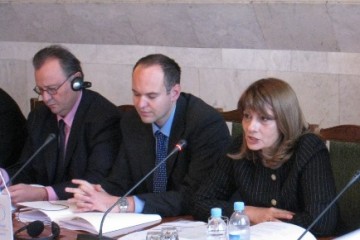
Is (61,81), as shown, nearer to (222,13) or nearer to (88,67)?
(222,13)

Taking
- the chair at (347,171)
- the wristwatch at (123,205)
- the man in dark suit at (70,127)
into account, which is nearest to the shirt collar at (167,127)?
the man in dark suit at (70,127)

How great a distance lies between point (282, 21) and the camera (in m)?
4.21

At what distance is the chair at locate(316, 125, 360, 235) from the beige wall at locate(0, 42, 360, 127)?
113 centimetres

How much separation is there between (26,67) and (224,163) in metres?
3.24

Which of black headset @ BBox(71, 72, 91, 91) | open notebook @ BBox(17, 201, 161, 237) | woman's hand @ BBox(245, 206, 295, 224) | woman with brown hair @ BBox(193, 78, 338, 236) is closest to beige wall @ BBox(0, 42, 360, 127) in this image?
black headset @ BBox(71, 72, 91, 91)

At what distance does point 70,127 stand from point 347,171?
1.31 m

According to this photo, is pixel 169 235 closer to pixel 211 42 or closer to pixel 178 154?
pixel 178 154

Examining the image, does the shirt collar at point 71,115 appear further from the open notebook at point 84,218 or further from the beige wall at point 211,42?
the beige wall at point 211,42

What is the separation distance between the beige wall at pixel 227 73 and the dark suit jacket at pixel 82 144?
119 centimetres

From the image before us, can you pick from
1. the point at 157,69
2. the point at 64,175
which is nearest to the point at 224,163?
the point at 157,69

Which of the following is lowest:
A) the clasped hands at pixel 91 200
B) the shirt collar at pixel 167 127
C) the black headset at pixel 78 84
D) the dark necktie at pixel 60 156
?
the clasped hands at pixel 91 200

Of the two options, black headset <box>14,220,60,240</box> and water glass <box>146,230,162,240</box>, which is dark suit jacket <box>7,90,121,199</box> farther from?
water glass <box>146,230,162,240</box>

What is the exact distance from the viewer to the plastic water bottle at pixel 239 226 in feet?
7.73

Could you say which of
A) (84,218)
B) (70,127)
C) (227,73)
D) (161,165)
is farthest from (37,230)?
(227,73)
